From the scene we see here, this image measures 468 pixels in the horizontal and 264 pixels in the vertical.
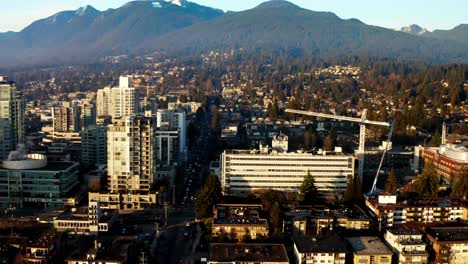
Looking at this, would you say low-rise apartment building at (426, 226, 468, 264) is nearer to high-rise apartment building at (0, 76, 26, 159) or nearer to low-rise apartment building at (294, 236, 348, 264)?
low-rise apartment building at (294, 236, 348, 264)

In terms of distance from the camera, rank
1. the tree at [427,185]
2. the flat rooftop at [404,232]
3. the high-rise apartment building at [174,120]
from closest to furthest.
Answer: the flat rooftop at [404,232] < the tree at [427,185] < the high-rise apartment building at [174,120]

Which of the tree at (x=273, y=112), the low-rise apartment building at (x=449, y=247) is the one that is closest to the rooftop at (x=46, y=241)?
the low-rise apartment building at (x=449, y=247)

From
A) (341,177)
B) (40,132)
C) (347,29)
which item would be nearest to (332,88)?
(40,132)

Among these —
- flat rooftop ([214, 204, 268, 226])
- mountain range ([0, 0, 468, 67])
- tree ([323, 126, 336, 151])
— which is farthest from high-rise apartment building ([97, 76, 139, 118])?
mountain range ([0, 0, 468, 67])

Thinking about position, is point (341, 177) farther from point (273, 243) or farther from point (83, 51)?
point (83, 51)

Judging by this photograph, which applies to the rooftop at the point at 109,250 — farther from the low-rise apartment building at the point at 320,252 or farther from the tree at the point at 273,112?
the tree at the point at 273,112

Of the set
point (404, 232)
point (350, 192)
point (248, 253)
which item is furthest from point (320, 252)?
point (350, 192)
